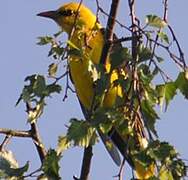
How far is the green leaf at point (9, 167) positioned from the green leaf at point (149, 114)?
0.57m

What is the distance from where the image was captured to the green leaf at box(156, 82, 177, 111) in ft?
10.5

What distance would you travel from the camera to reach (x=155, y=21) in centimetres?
332

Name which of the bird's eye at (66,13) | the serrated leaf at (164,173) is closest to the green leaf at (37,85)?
the serrated leaf at (164,173)

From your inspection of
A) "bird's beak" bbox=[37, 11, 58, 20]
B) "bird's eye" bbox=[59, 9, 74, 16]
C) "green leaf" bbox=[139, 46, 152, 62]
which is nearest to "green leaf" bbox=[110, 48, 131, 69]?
"green leaf" bbox=[139, 46, 152, 62]

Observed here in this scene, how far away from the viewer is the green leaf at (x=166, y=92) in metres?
3.19

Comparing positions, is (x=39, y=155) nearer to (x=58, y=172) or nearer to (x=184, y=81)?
(x=58, y=172)

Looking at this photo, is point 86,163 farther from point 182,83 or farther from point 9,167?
point 182,83

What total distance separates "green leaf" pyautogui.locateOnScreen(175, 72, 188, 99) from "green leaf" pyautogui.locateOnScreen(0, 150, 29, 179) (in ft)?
2.49

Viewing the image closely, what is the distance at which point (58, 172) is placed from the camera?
3.10 m

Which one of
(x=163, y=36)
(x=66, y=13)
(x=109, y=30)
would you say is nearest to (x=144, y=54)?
(x=163, y=36)

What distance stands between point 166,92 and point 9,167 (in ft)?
2.61

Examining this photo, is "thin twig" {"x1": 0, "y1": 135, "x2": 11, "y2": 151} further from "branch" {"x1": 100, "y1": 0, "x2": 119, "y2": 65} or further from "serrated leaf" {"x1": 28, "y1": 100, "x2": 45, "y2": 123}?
"branch" {"x1": 100, "y1": 0, "x2": 119, "y2": 65}

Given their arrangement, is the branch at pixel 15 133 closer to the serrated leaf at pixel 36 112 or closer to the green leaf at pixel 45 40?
the serrated leaf at pixel 36 112

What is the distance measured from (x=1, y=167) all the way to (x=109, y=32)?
90cm
